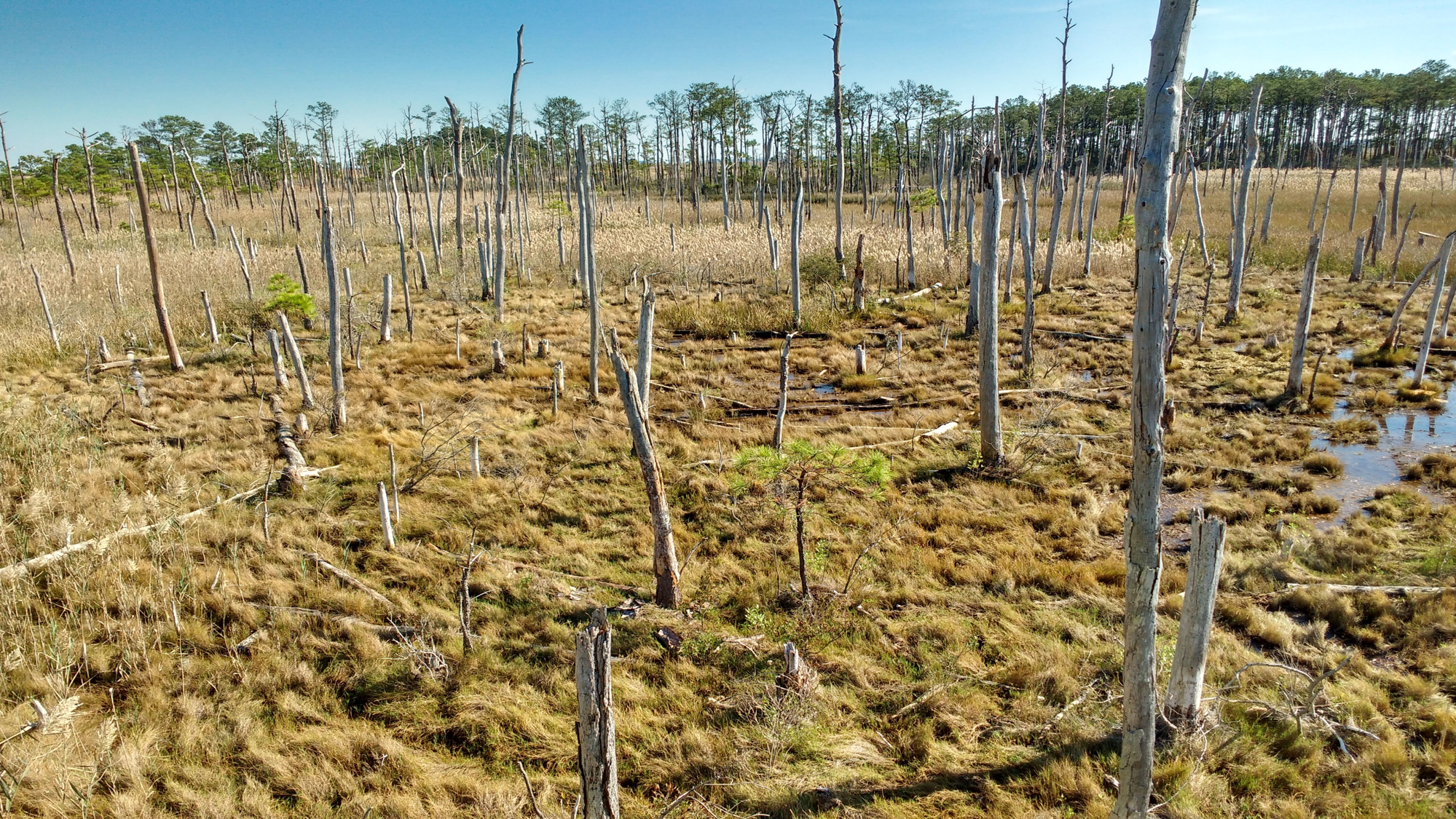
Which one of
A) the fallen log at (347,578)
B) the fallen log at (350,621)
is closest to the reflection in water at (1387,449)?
the fallen log at (350,621)

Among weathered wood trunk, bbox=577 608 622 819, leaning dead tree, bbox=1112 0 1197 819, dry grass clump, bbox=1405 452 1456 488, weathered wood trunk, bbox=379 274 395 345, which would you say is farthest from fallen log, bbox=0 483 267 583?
dry grass clump, bbox=1405 452 1456 488

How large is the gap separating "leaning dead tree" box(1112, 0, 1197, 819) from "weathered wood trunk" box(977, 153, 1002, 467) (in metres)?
5.82

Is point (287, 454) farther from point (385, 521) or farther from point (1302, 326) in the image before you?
point (1302, 326)

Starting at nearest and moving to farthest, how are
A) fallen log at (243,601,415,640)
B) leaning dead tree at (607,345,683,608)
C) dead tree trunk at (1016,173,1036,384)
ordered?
fallen log at (243,601,415,640)
leaning dead tree at (607,345,683,608)
dead tree trunk at (1016,173,1036,384)

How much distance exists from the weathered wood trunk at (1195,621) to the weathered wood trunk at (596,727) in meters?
3.38

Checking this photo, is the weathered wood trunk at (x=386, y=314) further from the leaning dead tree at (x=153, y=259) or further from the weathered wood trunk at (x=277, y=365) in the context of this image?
the leaning dead tree at (x=153, y=259)

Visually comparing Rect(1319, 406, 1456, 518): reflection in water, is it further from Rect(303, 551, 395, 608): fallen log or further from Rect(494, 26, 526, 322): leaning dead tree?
Rect(494, 26, 526, 322): leaning dead tree

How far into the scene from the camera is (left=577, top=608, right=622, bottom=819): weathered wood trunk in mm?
2947

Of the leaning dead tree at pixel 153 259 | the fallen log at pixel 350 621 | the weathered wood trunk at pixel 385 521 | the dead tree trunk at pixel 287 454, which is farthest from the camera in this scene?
the leaning dead tree at pixel 153 259

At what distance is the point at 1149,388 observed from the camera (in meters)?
2.99

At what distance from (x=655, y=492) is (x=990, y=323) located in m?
5.21

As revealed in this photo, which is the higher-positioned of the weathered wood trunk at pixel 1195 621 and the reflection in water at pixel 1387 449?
the weathered wood trunk at pixel 1195 621

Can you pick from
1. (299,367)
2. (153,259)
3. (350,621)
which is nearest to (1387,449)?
(350,621)

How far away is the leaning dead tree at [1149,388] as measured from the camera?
2.77 metres
